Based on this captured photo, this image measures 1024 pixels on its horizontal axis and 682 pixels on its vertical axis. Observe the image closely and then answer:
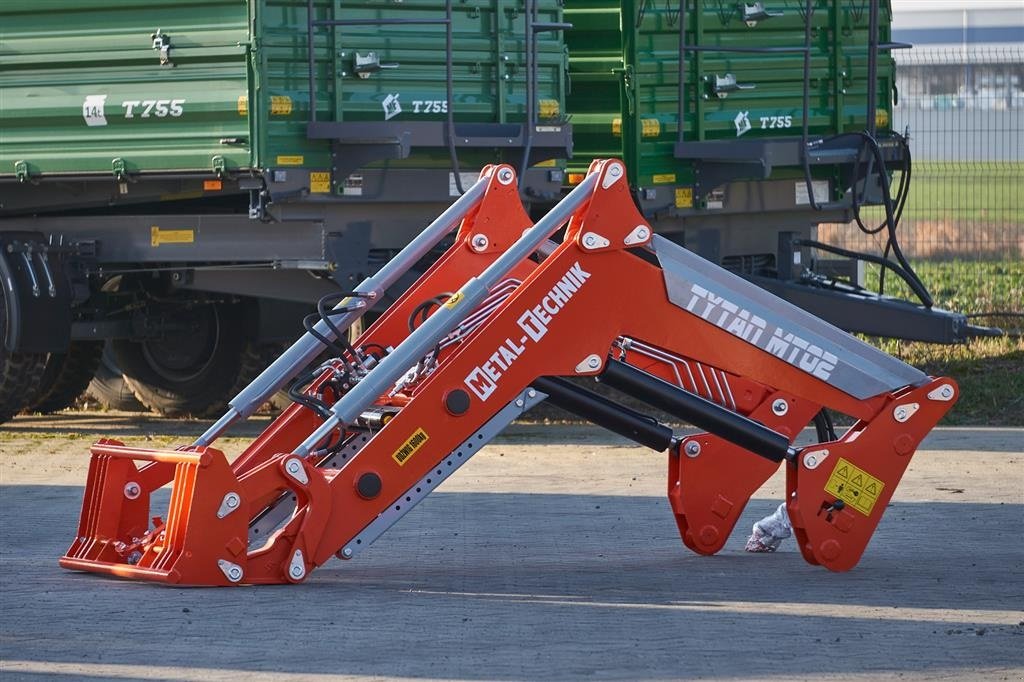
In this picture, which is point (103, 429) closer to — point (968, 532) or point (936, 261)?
point (968, 532)

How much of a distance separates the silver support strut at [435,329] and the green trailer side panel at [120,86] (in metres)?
4.44

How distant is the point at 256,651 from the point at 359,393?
1.46m

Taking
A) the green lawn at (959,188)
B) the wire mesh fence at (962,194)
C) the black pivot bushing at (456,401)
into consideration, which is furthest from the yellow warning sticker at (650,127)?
the black pivot bushing at (456,401)

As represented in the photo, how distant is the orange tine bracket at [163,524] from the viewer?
7242 mm

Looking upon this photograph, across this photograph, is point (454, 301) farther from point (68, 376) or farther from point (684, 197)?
point (68, 376)

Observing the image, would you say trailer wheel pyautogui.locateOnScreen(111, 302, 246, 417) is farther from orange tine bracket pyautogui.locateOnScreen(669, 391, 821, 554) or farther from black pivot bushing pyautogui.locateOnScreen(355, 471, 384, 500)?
black pivot bushing pyautogui.locateOnScreen(355, 471, 384, 500)

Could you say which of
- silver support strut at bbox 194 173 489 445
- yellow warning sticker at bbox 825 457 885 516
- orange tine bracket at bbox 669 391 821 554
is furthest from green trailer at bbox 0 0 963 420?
yellow warning sticker at bbox 825 457 885 516

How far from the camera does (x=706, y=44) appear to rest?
13539 mm

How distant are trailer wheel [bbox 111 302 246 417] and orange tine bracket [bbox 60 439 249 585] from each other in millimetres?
6274

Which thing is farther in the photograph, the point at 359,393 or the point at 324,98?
the point at 324,98

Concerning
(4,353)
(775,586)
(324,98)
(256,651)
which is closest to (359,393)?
(256,651)

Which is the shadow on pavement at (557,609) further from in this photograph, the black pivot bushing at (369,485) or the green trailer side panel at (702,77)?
the green trailer side panel at (702,77)

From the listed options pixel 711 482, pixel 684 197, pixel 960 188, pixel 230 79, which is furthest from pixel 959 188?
pixel 711 482

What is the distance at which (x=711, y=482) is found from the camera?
27.0ft
